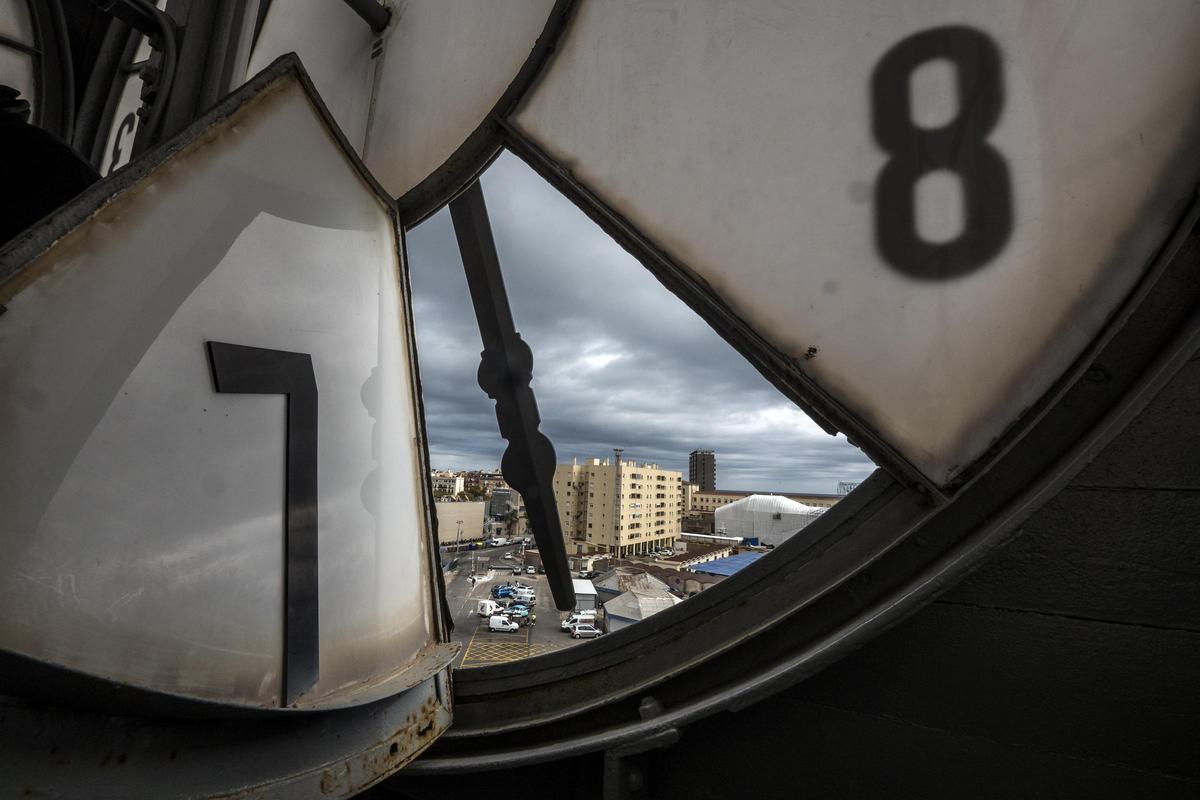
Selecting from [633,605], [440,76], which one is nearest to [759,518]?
[633,605]

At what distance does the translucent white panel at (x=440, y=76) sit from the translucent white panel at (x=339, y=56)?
0.17 metres

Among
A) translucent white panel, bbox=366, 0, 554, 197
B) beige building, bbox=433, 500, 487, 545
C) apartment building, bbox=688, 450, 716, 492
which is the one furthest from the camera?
→ apartment building, bbox=688, 450, 716, 492

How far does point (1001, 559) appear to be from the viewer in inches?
42.9

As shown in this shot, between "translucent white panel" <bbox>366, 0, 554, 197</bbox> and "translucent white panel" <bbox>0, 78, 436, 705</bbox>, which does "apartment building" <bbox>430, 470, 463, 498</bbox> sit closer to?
"translucent white panel" <bbox>366, 0, 554, 197</bbox>

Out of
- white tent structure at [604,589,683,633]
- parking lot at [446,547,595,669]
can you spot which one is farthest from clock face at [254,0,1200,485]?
white tent structure at [604,589,683,633]

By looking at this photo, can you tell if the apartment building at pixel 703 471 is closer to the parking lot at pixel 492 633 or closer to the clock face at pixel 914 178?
the parking lot at pixel 492 633

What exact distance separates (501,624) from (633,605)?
452cm

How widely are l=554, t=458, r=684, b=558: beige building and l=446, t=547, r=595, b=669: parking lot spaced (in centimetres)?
411

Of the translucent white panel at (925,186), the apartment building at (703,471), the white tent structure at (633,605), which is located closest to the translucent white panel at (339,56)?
the translucent white panel at (925,186)

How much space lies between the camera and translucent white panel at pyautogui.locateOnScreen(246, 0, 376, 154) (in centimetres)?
289

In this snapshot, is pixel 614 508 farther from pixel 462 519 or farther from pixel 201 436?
pixel 201 436

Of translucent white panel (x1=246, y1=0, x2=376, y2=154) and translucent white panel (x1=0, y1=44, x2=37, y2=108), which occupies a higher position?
translucent white panel (x1=0, y1=44, x2=37, y2=108)

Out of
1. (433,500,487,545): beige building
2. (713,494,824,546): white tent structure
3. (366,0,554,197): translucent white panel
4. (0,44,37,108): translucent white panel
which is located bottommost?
(433,500,487,545): beige building

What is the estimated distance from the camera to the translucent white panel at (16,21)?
4.03 metres
